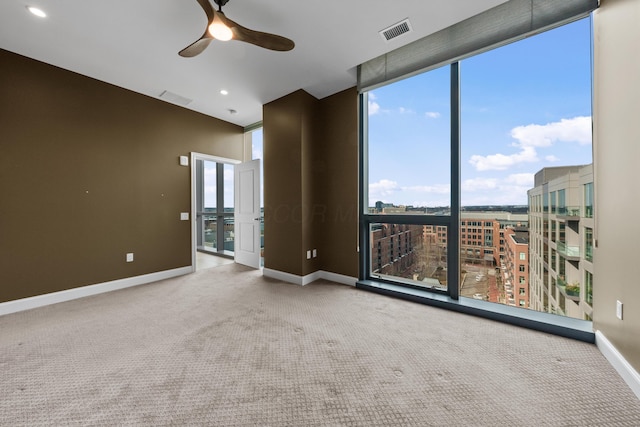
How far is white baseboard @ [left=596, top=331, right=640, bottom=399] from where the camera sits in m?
1.40

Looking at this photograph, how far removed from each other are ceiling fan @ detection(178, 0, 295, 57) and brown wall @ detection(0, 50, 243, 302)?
199cm

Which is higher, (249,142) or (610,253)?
(249,142)

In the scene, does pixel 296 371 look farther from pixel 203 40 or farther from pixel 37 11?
pixel 37 11

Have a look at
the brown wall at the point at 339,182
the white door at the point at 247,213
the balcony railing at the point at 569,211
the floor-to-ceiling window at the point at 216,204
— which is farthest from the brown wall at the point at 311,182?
the floor-to-ceiling window at the point at 216,204

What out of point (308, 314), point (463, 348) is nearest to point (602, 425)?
point (463, 348)

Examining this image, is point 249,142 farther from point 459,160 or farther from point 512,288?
point 512,288

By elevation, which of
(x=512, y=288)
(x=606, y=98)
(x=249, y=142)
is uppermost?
(x=249, y=142)

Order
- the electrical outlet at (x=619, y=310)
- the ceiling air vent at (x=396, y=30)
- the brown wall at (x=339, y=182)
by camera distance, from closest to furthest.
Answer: the electrical outlet at (x=619, y=310), the ceiling air vent at (x=396, y=30), the brown wall at (x=339, y=182)

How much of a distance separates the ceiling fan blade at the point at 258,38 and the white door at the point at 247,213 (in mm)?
2436

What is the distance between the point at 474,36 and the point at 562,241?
2.12 metres

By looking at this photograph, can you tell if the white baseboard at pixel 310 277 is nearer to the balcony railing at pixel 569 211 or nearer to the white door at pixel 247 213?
the white door at pixel 247 213

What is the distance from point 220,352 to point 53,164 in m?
3.06

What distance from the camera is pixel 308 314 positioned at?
8.08ft

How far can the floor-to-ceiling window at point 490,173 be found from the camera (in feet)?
6.88
